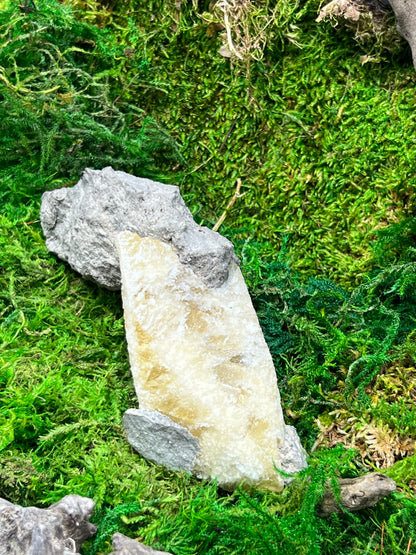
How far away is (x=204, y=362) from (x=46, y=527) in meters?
0.95

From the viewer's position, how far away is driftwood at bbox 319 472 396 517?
2.20 m

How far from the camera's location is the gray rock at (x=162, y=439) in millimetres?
2492

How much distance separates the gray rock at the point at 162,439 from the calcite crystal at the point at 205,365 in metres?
0.04

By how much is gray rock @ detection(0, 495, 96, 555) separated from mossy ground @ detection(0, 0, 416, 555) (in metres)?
0.15

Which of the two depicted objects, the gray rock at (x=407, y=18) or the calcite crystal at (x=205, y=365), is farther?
the gray rock at (x=407, y=18)

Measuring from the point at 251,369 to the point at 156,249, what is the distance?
2.42ft

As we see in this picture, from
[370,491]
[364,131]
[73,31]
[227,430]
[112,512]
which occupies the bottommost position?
[112,512]

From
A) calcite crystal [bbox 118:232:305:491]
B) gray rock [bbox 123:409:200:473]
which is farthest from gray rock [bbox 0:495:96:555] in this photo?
calcite crystal [bbox 118:232:305:491]

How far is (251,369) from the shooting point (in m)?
2.65

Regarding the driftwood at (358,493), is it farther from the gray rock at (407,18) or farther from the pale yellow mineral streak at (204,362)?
the gray rock at (407,18)

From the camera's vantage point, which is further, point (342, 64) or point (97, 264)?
point (342, 64)

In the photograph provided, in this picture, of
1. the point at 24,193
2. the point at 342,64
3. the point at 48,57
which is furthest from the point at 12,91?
the point at 342,64

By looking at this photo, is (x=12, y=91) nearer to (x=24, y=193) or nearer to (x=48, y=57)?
(x=48, y=57)

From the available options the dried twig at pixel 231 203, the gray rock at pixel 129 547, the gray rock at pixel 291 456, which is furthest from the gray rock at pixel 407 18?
the gray rock at pixel 129 547
